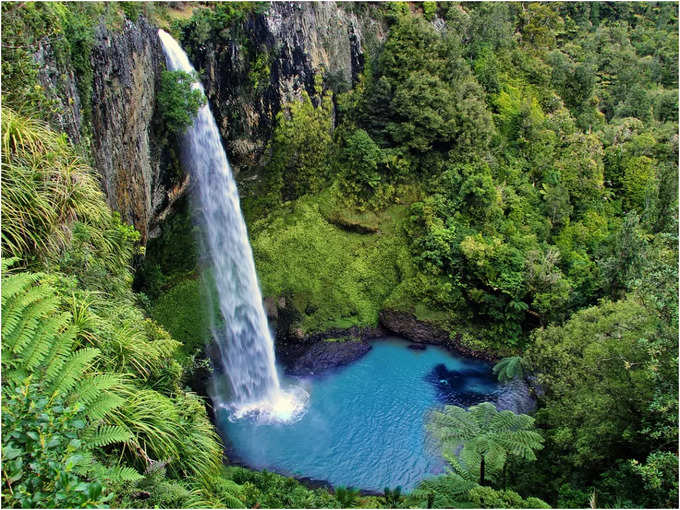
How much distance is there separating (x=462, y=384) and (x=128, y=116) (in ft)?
36.3

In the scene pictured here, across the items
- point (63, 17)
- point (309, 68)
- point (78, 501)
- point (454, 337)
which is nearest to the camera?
point (78, 501)

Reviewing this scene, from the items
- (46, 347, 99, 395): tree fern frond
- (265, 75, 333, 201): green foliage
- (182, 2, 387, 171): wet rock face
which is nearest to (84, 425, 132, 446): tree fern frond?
(46, 347, 99, 395): tree fern frond

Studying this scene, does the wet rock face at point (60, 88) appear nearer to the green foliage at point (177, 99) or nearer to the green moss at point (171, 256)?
the green foliage at point (177, 99)

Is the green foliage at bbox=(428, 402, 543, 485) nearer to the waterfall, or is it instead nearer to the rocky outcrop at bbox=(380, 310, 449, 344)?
the waterfall

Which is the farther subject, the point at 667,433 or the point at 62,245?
the point at 667,433

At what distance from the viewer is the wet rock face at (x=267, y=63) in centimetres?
1462

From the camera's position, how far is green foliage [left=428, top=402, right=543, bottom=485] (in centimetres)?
834

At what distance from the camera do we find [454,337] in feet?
51.2

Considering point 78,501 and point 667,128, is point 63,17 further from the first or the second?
point 667,128

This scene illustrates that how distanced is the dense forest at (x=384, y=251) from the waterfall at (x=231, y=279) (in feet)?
2.17

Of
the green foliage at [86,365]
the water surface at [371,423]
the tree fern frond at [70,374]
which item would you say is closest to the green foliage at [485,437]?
the water surface at [371,423]

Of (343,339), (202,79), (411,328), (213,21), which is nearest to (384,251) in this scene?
(411,328)

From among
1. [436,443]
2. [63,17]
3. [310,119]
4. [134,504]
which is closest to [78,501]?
[134,504]

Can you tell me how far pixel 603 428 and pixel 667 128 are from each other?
66.1ft
